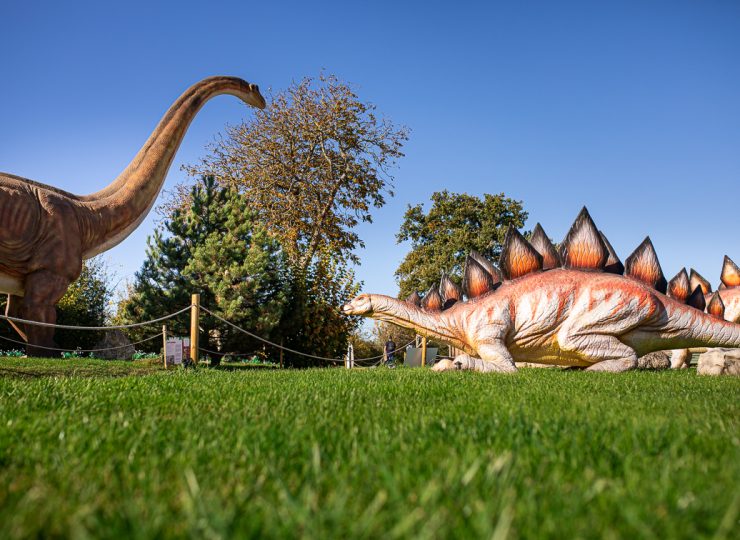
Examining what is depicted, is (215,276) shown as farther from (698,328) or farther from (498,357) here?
(698,328)

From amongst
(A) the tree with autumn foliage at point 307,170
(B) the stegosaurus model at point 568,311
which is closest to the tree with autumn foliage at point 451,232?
(A) the tree with autumn foliage at point 307,170

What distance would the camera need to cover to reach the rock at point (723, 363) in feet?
21.8

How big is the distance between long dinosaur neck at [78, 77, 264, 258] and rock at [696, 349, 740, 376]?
8006mm

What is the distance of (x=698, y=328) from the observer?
734 cm

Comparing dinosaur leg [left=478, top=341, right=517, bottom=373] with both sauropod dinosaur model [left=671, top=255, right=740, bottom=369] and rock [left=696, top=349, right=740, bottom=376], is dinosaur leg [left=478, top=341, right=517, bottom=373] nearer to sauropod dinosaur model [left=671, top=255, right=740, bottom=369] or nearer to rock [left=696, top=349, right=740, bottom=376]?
rock [left=696, top=349, right=740, bottom=376]

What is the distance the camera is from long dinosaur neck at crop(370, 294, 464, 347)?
302 inches

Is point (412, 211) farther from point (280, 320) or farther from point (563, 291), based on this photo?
point (563, 291)

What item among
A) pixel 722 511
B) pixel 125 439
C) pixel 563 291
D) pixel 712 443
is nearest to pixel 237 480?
pixel 125 439

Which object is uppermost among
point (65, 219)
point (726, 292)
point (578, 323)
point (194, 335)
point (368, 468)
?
point (65, 219)

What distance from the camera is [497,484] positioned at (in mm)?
1415

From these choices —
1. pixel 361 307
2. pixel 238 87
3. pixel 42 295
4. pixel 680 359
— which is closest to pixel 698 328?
pixel 680 359

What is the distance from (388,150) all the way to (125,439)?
20.0 m

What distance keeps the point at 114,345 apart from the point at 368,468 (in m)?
14.3

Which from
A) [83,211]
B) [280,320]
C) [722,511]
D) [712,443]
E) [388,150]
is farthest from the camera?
[388,150]
